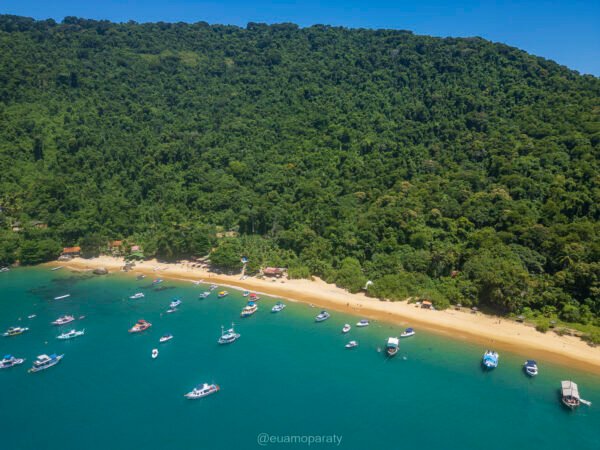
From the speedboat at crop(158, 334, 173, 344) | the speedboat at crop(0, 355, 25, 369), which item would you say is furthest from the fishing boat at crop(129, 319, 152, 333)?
the speedboat at crop(0, 355, 25, 369)

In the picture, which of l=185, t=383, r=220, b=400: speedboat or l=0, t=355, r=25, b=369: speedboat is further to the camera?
l=0, t=355, r=25, b=369: speedboat

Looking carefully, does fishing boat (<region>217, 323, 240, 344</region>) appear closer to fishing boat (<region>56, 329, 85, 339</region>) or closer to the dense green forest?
fishing boat (<region>56, 329, 85, 339</region>)

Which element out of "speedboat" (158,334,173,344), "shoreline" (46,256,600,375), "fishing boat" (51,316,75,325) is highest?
"shoreline" (46,256,600,375)

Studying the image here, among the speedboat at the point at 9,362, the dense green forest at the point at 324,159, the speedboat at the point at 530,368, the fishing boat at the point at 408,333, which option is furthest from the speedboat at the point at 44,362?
the speedboat at the point at 530,368

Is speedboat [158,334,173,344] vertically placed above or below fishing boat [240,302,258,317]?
below

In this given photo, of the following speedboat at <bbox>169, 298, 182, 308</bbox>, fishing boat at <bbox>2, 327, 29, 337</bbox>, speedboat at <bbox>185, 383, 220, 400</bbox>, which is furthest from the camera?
speedboat at <bbox>169, 298, 182, 308</bbox>

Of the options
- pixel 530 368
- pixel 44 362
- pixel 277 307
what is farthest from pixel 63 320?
pixel 530 368
